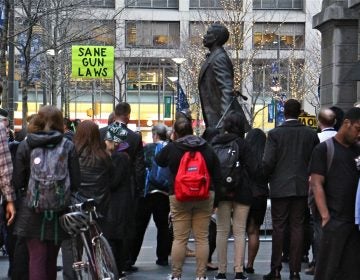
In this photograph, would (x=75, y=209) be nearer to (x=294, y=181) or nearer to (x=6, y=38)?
(x=294, y=181)

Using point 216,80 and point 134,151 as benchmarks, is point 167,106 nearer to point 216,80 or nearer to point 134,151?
point 216,80

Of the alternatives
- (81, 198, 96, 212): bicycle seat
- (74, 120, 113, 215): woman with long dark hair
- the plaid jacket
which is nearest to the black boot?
(74, 120, 113, 215): woman with long dark hair

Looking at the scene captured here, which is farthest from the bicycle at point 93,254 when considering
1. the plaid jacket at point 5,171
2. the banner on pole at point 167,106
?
the banner on pole at point 167,106

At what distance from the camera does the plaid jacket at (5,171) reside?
322 inches

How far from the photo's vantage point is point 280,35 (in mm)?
73188

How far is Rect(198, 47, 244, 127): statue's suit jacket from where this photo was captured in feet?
40.8

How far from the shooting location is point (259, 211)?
10.9 metres

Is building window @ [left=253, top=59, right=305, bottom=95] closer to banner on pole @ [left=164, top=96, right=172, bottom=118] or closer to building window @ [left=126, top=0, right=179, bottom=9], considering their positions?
banner on pole @ [left=164, top=96, right=172, bottom=118]

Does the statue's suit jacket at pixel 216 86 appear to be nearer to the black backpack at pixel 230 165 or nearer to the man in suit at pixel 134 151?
the man in suit at pixel 134 151

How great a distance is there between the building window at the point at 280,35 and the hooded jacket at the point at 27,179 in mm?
60473

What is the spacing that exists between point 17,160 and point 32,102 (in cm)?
7172

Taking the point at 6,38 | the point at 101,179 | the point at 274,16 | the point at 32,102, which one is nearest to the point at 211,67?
the point at 101,179

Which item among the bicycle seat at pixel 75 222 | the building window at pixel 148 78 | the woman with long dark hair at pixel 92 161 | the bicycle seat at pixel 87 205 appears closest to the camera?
the bicycle seat at pixel 75 222

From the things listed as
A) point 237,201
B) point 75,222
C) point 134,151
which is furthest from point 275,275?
point 75,222
